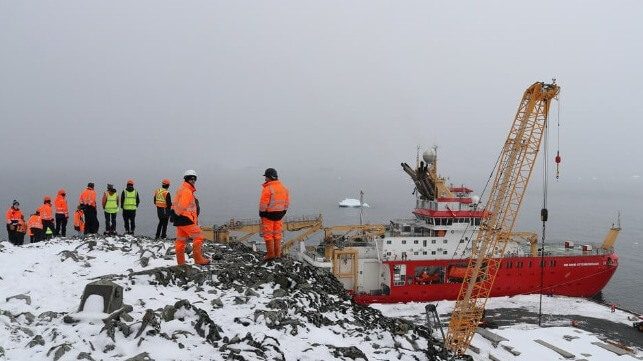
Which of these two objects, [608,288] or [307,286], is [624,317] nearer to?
[608,288]

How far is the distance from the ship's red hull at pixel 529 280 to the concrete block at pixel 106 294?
24.7 metres

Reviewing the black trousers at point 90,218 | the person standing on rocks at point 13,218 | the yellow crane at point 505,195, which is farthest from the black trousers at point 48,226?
the yellow crane at point 505,195

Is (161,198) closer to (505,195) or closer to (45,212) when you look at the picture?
(45,212)

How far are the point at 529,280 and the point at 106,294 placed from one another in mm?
32714

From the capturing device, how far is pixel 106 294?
7.45 metres

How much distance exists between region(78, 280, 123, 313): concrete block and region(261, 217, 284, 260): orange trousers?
13.0ft

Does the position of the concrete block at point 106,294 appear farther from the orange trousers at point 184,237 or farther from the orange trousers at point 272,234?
the orange trousers at point 272,234

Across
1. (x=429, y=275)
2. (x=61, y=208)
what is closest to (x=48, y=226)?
(x=61, y=208)

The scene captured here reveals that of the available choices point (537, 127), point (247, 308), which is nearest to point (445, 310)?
point (537, 127)

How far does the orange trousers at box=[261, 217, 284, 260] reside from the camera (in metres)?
11.0

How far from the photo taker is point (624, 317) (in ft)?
96.5

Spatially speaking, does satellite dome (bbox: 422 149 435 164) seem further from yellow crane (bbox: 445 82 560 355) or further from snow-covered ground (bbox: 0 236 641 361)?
snow-covered ground (bbox: 0 236 641 361)

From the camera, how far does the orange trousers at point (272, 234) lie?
1102 centimetres

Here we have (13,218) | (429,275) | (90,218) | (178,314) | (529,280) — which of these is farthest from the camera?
(529,280)
